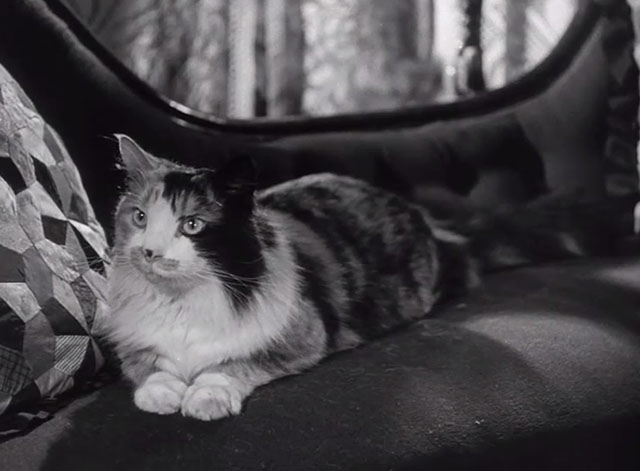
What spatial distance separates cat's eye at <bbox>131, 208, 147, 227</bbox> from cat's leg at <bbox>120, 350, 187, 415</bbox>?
0.16m

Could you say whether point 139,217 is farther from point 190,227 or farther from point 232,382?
point 232,382

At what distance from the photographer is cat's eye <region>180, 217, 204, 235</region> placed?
0.88m

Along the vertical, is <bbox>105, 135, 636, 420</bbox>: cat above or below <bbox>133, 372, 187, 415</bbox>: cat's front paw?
above

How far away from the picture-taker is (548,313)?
3.85ft

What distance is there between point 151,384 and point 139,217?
0.65 feet

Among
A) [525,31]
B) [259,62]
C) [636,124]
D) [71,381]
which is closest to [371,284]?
[71,381]

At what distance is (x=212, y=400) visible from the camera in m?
0.84

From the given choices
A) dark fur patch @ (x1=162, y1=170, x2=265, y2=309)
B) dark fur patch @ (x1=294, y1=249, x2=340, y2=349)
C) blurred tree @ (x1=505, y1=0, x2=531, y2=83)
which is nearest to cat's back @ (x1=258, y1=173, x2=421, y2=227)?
dark fur patch @ (x1=294, y1=249, x2=340, y2=349)

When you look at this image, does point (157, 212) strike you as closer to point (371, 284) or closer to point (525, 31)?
point (371, 284)

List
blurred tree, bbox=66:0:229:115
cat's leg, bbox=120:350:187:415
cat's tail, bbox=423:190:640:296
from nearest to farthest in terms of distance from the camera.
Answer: cat's leg, bbox=120:350:187:415 < cat's tail, bbox=423:190:640:296 < blurred tree, bbox=66:0:229:115

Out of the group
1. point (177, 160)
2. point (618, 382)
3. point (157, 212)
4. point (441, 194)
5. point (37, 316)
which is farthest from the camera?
point (441, 194)

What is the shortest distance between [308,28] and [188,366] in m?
2.29

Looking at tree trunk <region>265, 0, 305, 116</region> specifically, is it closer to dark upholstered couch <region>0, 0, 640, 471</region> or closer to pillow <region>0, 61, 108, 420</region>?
dark upholstered couch <region>0, 0, 640, 471</region>

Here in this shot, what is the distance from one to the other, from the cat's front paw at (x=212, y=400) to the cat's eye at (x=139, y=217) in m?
0.20
